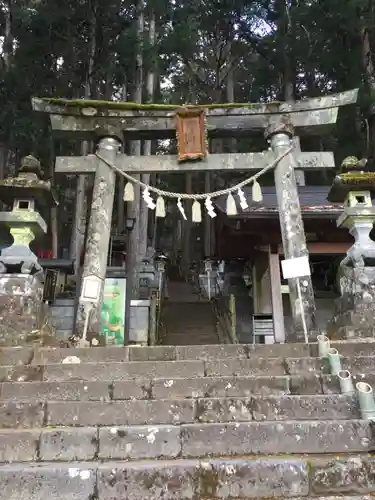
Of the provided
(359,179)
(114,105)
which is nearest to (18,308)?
(114,105)

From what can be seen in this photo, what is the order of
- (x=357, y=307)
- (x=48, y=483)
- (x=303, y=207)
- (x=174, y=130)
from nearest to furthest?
(x=48, y=483), (x=357, y=307), (x=174, y=130), (x=303, y=207)

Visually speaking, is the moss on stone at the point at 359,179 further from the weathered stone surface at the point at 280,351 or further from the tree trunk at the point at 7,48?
the tree trunk at the point at 7,48

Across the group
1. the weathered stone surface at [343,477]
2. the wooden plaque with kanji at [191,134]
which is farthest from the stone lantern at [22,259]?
the weathered stone surface at [343,477]

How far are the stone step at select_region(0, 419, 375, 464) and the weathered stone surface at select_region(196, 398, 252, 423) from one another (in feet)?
0.95

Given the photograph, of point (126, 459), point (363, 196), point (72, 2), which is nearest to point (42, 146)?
point (72, 2)

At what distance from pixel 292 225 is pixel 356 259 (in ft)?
3.84

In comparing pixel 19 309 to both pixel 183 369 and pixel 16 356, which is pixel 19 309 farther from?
pixel 183 369

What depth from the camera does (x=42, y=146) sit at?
16.7m

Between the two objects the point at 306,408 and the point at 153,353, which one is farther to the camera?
the point at 153,353

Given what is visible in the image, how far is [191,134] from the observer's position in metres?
7.35

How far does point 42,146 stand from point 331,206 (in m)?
11.5

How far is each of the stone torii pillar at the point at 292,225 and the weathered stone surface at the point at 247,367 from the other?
69.5 inches

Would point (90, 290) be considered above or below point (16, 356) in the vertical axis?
above

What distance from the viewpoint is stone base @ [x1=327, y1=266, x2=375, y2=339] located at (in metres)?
5.57
